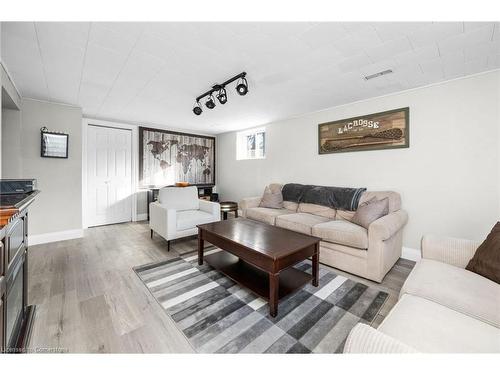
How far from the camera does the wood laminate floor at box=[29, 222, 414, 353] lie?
140 centimetres

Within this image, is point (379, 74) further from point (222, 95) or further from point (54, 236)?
point (54, 236)

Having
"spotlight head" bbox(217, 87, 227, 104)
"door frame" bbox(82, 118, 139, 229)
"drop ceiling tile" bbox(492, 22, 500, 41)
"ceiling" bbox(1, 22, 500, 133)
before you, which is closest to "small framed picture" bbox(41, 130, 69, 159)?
"ceiling" bbox(1, 22, 500, 133)

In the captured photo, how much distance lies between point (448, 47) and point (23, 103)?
5.36 meters

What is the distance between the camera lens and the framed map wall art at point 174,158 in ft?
16.3

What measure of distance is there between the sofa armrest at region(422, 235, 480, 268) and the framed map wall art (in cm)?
511

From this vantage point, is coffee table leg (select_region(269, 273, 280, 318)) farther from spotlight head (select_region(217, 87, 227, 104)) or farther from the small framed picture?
the small framed picture

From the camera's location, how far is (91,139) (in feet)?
14.1

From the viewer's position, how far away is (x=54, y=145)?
11.1 ft

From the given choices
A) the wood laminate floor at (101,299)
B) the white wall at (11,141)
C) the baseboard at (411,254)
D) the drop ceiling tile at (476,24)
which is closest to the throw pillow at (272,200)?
the wood laminate floor at (101,299)

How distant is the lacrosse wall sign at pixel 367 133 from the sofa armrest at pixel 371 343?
112 inches

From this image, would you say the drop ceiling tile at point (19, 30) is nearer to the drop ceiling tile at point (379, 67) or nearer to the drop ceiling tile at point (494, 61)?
the drop ceiling tile at point (379, 67)

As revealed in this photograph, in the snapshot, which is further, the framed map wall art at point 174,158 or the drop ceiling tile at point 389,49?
the framed map wall art at point 174,158

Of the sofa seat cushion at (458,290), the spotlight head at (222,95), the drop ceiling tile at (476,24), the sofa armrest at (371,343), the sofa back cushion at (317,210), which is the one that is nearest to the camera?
the sofa armrest at (371,343)

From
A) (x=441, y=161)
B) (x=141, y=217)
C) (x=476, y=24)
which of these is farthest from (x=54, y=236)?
(x=441, y=161)
